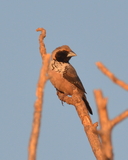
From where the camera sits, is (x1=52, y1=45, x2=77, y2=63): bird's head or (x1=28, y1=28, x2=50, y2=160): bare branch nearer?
(x1=28, y1=28, x2=50, y2=160): bare branch

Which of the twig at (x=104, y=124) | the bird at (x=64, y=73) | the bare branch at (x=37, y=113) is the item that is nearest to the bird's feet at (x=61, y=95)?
the bird at (x=64, y=73)

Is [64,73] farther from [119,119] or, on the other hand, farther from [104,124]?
[104,124]

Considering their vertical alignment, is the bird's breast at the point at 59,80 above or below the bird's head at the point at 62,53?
below

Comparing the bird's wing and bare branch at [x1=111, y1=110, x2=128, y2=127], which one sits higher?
the bird's wing

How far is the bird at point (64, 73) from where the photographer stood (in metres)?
8.98

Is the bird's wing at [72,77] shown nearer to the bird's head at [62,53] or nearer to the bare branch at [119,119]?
the bird's head at [62,53]

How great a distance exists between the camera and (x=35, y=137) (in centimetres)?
192

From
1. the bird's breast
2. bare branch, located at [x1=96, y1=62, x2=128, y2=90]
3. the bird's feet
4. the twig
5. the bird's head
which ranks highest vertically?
the bird's head

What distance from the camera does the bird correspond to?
8984mm

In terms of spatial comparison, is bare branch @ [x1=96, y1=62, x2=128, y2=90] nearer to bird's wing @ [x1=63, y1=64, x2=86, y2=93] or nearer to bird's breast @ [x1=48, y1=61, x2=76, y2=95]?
bird's breast @ [x1=48, y1=61, x2=76, y2=95]

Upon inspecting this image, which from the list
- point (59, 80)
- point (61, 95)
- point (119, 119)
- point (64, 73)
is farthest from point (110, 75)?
point (64, 73)

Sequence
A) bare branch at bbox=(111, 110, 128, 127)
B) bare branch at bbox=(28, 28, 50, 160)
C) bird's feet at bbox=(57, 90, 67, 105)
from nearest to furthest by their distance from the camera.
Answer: bare branch at bbox=(111, 110, 128, 127)
bare branch at bbox=(28, 28, 50, 160)
bird's feet at bbox=(57, 90, 67, 105)

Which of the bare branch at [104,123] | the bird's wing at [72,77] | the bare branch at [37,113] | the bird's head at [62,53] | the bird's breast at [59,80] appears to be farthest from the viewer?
the bird's head at [62,53]

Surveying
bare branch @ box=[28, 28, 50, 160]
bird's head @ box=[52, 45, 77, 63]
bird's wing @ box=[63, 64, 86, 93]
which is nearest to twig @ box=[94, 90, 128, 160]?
bare branch @ box=[28, 28, 50, 160]
